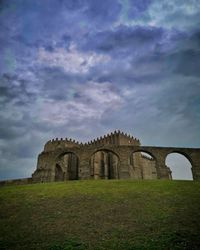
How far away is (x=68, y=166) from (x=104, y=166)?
6.43m

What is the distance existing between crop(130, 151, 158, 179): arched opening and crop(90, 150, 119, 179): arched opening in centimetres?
278

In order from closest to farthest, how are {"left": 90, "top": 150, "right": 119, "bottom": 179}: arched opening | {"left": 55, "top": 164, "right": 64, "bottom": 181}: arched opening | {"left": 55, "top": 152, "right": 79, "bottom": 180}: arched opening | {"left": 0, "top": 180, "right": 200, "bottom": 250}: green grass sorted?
{"left": 0, "top": 180, "right": 200, "bottom": 250}: green grass, {"left": 55, "top": 164, "right": 64, "bottom": 181}: arched opening, {"left": 90, "top": 150, "right": 119, "bottom": 179}: arched opening, {"left": 55, "top": 152, "right": 79, "bottom": 180}: arched opening

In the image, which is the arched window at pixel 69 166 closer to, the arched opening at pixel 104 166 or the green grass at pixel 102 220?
the arched opening at pixel 104 166

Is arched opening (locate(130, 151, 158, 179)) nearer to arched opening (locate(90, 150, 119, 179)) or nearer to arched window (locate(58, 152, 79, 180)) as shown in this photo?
arched opening (locate(90, 150, 119, 179))

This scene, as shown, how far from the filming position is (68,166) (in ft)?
140

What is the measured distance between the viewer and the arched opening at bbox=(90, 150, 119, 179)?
3999cm

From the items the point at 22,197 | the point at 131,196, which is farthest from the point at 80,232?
the point at 22,197

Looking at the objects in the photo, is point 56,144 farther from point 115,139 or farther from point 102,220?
point 102,220

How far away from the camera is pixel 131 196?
51.3 feet

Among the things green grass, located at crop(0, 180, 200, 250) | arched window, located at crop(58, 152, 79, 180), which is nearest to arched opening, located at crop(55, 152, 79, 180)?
arched window, located at crop(58, 152, 79, 180)

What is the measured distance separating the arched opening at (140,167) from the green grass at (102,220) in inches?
936

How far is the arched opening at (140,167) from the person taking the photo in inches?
1614

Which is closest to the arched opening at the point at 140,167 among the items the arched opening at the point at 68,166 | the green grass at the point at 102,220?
the arched opening at the point at 68,166

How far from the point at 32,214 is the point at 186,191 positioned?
10.6m
